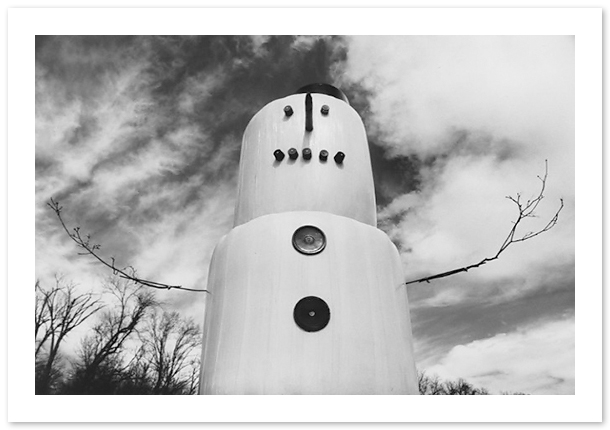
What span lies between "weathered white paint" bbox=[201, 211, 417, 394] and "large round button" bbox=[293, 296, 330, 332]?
0.17ft

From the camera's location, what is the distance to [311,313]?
5.12 m

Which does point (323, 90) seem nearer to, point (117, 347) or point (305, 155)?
point (305, 155)

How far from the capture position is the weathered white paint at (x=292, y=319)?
16.1ft

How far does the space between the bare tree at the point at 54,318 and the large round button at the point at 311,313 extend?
8.65 ft

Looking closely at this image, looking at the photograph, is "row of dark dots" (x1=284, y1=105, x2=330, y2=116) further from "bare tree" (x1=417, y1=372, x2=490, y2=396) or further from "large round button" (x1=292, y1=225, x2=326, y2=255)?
"bare tree" (x1=417, y1=372, x2=490, y2=396)

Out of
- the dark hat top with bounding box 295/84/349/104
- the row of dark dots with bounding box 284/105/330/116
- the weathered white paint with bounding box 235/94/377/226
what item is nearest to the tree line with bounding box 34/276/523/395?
the weathered white paint with bounding box 235/94/377/226

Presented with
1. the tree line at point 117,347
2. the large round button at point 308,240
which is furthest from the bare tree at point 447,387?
the large round button at point 308,240

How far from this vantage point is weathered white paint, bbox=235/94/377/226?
622 centimetres

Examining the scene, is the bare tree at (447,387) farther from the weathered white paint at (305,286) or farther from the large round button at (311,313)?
the large round button at (311,313)

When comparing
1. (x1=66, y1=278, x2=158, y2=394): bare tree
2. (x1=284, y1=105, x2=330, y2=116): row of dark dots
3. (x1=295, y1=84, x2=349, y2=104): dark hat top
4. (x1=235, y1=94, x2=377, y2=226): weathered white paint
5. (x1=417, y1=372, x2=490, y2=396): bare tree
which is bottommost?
(x1=417, y1=372, x2=490, y2=396): bare tree

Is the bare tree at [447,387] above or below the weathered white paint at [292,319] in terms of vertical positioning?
below
